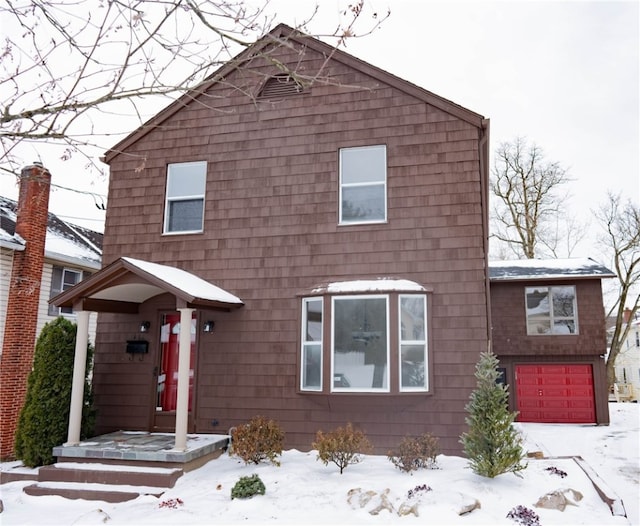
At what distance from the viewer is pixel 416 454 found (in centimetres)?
728

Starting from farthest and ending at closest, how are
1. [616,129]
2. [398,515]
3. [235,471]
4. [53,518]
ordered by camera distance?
[616,129], [235,471], [53,518], [398,515]

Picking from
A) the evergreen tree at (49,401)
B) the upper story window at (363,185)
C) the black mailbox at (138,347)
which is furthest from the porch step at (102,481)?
the upper story window at (363,185)

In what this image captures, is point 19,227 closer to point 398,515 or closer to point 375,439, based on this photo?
point 375,439

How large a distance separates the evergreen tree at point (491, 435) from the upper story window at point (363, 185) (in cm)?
339

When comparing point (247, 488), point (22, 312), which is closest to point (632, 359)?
point (247, 488)

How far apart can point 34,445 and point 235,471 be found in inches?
134

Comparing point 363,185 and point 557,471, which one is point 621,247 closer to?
point 363,185

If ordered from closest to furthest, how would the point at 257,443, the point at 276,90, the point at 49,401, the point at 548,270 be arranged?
the point at 257,443
the point at 49,401
the point at 276,90
the point at 548,270

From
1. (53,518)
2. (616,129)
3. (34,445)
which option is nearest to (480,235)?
(53,518)

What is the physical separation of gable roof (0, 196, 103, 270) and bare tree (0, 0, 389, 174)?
8589 millimetres

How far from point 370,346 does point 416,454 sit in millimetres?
1791

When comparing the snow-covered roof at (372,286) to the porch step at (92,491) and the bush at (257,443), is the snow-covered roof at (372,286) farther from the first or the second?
the porch step at (92,491)

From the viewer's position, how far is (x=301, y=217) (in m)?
9.29

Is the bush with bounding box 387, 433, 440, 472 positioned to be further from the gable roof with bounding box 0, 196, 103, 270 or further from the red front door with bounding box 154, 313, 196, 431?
the gable roof with bounding box 0, 196, 103, 270
